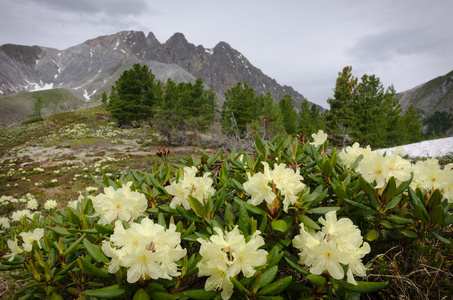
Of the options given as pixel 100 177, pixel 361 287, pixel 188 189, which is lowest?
pixel 100 177

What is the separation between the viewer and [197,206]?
123cm

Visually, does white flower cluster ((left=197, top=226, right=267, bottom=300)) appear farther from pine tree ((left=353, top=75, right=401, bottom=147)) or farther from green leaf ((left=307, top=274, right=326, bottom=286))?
pine tree ((left=353, top=75, right=401, bottom=147))

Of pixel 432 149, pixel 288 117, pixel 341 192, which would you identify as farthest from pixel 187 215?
pixel 288 117

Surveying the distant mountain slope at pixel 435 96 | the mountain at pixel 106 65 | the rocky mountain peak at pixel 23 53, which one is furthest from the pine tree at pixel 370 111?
the rocky mountain peak at pixel 23 53

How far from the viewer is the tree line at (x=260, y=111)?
21.2 metres

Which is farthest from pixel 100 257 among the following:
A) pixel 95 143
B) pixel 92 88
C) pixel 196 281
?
pixel 92 88

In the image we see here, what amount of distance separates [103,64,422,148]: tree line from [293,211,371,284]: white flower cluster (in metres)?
14.2

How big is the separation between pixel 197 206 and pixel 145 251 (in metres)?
0.40

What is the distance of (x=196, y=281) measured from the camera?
4.05 ft

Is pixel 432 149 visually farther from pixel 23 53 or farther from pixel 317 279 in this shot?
pixel 23 53

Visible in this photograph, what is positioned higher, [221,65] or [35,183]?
[221,65]

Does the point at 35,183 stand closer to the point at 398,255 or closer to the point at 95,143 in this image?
the point at 95,143

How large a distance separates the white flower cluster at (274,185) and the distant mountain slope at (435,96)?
386 feet

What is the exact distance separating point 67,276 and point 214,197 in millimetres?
1005
